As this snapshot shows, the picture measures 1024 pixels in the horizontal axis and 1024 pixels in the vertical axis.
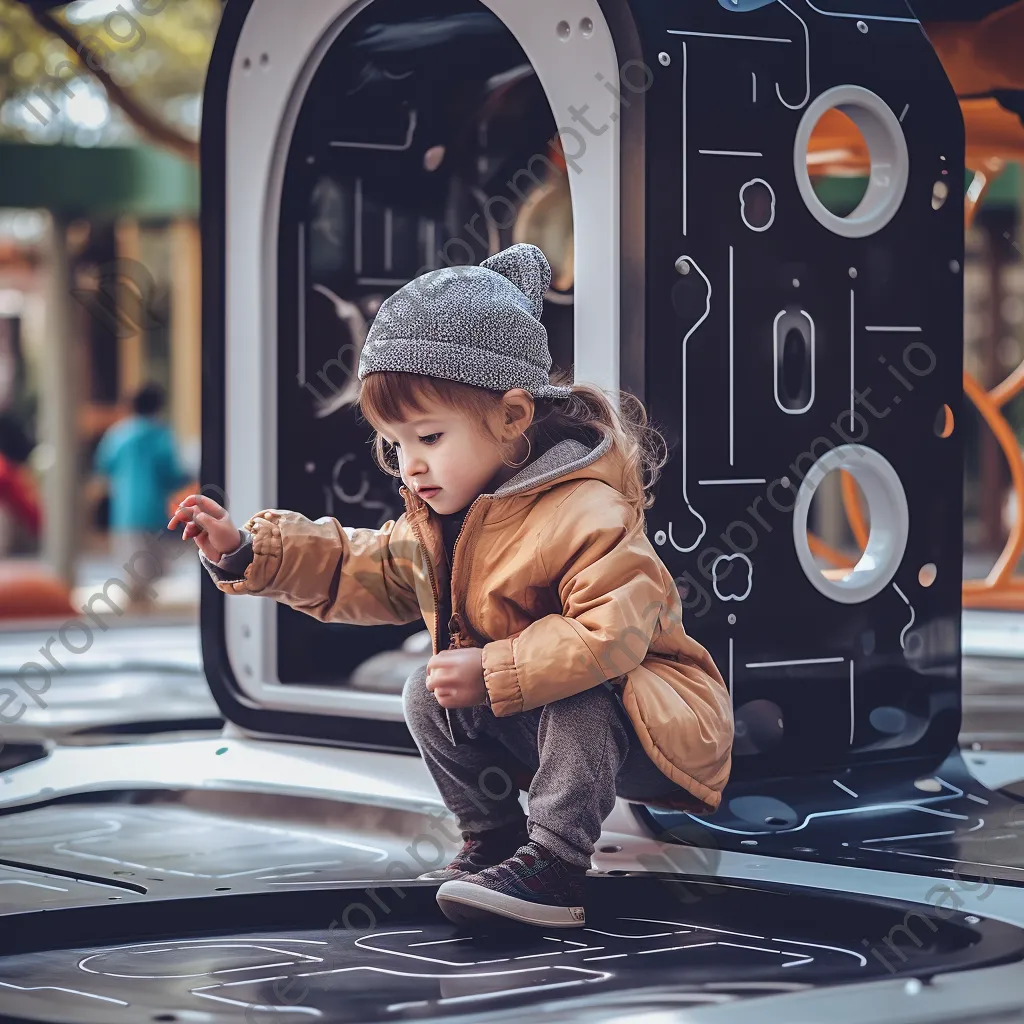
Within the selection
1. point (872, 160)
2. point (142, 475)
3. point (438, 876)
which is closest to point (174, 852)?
point (438, 876)

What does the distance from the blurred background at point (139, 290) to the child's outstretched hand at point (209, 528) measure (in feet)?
5.34

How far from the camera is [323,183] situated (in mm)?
3936

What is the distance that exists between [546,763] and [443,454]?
18.4 inches

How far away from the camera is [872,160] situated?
3430 mm

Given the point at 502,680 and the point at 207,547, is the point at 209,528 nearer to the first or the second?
the point at 207,547

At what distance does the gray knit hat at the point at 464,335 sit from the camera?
97.7 inches

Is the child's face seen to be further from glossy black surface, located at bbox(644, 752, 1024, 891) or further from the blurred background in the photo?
the blurred background

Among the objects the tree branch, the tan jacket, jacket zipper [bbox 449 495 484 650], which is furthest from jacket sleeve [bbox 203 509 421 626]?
the tree branch

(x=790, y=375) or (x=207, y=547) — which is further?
(x=790, y=375)

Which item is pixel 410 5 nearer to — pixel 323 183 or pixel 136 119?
pixel 323 183

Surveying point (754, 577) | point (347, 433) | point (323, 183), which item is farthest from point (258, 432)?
point (754, 577)

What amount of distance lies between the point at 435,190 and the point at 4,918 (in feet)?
7.17

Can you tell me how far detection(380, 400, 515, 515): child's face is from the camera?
8.26 feet

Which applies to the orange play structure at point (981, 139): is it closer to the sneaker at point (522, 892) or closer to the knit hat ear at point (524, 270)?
the knit hat ear at point (524, 270)
